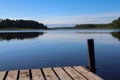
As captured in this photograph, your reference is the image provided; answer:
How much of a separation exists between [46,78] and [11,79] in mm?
1246

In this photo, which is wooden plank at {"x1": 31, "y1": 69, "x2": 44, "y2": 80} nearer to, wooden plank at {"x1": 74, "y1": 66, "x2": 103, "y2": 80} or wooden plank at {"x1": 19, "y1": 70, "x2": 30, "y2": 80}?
wooden plank at {"x1": 19, "y1": 70, "x2": 30, "y2": 80}

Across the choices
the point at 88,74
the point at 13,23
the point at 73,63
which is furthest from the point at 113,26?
the point at 88,74

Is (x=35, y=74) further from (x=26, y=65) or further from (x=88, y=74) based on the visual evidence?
(x=26, y=65)

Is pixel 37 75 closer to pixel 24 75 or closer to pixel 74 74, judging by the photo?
pixel 24 75

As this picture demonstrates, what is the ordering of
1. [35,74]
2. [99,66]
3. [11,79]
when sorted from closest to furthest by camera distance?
[11,79], [35,74], [99,66]

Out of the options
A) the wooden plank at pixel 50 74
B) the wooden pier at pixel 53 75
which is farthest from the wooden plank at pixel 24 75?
the wooden plank at pixel 50 74

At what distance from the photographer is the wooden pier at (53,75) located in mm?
9034

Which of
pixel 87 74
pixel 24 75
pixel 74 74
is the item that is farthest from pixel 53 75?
pixel 87 74

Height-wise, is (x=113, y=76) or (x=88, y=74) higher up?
(x=88, y=74)

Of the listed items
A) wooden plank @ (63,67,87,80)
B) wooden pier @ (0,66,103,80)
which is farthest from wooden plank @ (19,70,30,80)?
wooden plank @ (63,67,87,80)

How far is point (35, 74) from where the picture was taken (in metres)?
9.69

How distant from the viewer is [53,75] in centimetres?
946

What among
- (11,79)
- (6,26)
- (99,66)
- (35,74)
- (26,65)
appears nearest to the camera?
(11,79)

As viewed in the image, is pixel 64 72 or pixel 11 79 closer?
pixel 11 79
